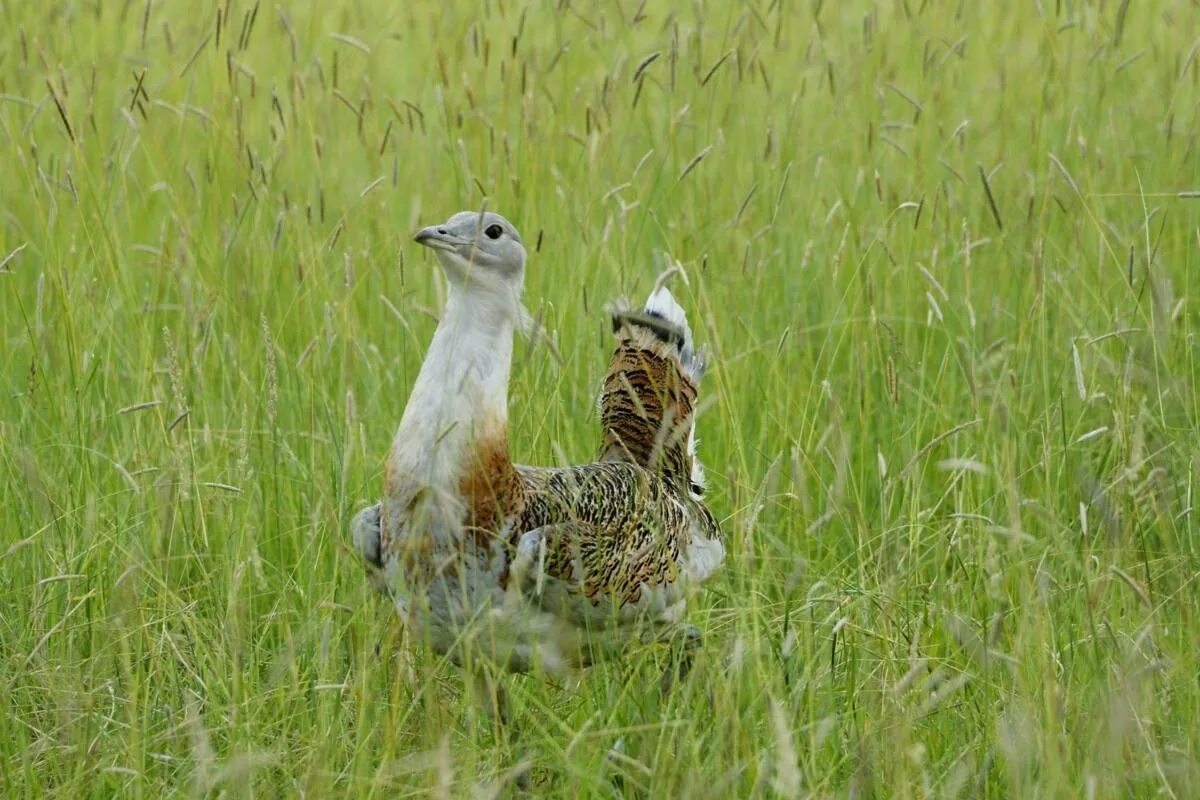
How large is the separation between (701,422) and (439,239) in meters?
1.27

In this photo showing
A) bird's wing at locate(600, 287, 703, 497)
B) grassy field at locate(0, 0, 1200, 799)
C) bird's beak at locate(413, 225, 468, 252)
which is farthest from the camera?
bird's wing at locate(600, 287, 703, 497)

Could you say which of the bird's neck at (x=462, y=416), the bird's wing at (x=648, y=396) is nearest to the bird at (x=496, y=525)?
the bird's neck at (x=462, y=416)

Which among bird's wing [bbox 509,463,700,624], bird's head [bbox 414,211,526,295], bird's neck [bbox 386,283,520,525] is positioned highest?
bird's head [bbox 414,211,526,295]

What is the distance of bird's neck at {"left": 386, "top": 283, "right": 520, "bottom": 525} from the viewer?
120 inches

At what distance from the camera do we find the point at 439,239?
10.4 feet

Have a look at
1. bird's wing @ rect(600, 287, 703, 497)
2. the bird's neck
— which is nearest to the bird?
the bird's neck

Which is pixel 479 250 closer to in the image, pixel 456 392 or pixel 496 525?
pixel 456 392

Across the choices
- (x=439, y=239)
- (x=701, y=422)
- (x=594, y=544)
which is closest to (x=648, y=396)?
(x=701, y=422)

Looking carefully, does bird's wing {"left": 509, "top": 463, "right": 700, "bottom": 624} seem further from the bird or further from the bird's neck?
the bird's neck

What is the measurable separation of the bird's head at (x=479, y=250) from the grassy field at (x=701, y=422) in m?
0.25

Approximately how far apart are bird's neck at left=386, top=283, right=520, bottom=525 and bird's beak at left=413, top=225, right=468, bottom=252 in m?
0.08

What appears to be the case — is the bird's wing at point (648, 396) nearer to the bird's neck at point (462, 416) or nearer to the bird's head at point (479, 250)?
the bird's head at point (479, 250)

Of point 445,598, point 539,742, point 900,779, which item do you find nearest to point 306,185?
point 445,598

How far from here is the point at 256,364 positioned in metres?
3.89
